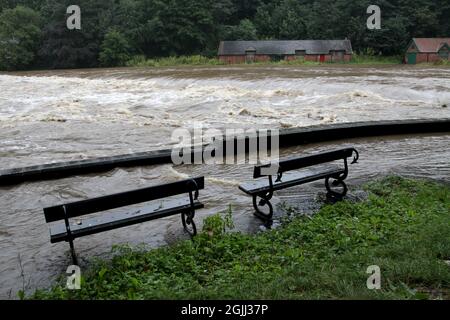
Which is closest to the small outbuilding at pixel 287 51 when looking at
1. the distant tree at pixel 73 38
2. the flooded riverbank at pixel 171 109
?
the distant tree at pixel 73 38

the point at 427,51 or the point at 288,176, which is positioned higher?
the point at 427,51

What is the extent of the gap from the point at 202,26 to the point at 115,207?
5909 cm

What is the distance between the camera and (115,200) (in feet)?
16.4

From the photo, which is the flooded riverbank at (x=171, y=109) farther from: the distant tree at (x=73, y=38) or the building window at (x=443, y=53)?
the distant tree at (x=73, y=38)

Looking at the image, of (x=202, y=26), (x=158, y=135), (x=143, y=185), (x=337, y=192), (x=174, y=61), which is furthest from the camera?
(x=202, y=26)

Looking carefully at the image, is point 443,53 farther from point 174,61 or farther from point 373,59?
point 174,61

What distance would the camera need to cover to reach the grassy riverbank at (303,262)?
3.88 meters

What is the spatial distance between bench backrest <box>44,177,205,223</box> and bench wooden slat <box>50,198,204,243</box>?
0.23 m

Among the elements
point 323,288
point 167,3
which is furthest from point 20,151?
point 167,3

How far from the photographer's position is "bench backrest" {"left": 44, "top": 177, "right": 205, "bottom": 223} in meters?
4.71

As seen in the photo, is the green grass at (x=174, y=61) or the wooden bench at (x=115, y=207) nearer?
the wooden bench at (x=115, y=207)

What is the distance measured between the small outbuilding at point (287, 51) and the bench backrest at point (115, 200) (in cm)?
4823

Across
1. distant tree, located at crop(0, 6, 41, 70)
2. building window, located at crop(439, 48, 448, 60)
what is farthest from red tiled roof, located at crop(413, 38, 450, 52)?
distant tree, located at crop(0, 6, 41, 70)

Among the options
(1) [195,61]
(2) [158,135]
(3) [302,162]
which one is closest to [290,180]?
(3) [302,162]
